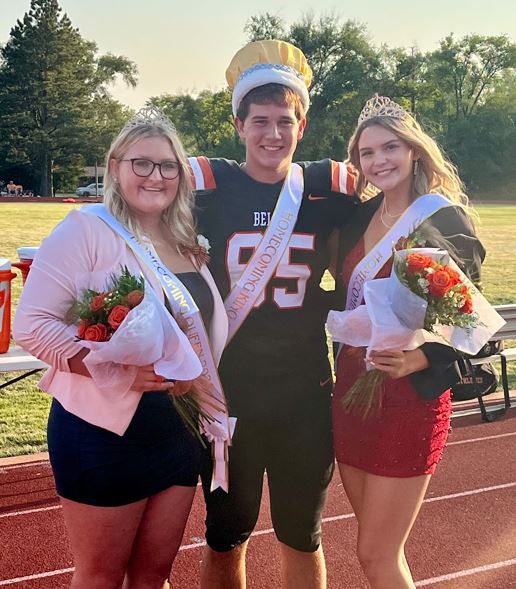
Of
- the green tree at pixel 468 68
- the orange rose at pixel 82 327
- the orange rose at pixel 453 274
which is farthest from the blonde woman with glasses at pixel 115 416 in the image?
the green tree at pixel 468 68

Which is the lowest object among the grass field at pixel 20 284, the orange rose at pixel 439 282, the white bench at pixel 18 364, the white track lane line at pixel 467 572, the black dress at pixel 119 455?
the grass field at pixel 20 284

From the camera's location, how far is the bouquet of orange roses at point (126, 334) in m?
1.96

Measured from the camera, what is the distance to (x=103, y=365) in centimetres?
206

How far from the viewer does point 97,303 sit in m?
2.00

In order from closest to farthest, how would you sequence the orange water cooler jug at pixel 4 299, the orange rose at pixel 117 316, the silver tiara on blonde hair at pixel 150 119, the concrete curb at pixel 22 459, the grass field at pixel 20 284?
1. the orange rose at pixel 117 316
2. the silver tiara on blonde hair at pixel 150 119
3. the concrete curb at pixel 22 459
4. the orange water cooler jug at pixel 4 299
5. the grass field at pixel 20 284

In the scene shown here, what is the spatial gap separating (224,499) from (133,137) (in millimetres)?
1368

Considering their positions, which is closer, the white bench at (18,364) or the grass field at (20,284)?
the white bench at (18,364)

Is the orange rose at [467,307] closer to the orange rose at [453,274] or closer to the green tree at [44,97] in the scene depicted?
the orange rose at [453,274]

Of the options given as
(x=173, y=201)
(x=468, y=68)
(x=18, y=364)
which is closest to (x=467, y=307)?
(x=173, y=201)

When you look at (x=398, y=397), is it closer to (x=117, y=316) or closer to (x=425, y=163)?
(x=425, y=163)

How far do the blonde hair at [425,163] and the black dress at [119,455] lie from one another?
123 centimetres

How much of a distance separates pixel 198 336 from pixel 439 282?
31.7 inches

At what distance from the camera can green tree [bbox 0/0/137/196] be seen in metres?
49.4

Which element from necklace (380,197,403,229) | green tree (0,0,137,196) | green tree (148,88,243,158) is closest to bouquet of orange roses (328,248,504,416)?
necklace (380,197,403,229)
